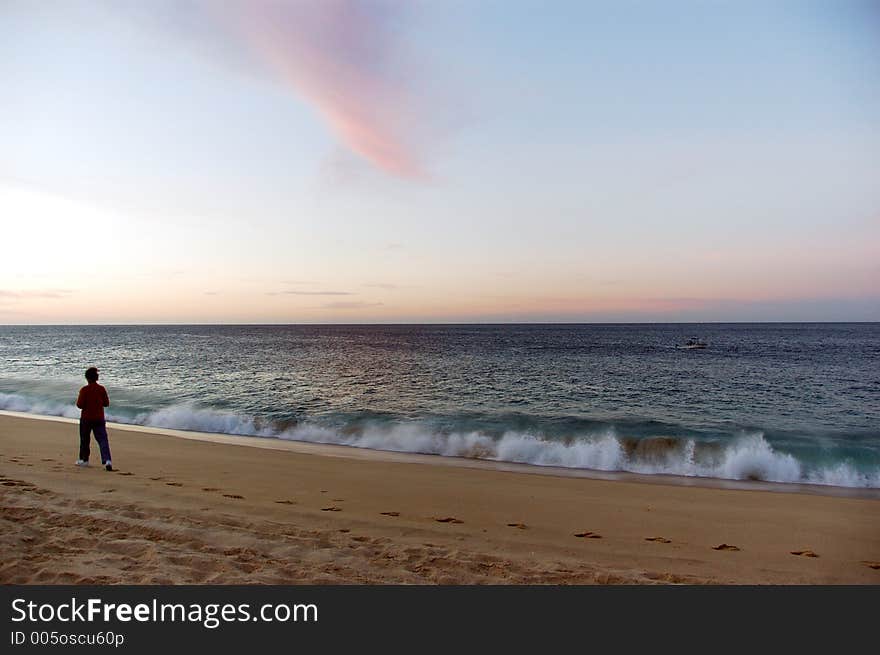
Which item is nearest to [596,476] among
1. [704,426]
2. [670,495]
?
[670,495]

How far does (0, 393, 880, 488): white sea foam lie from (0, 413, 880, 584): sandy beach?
186cm

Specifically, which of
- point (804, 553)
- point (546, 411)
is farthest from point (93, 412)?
point (546, 411)

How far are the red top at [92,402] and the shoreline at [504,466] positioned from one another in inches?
209

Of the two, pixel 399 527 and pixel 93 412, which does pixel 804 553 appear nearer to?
pixel 399 527

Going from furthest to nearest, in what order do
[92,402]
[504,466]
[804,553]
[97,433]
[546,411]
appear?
[546,411] → [504,466] → [97,433] → [92,402] → [804,553]

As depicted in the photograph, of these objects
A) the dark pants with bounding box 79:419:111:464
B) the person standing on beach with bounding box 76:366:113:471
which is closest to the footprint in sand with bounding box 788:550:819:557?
the person standing on beach with bounding box 76:366:113:471

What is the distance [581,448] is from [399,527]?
30.3 ft

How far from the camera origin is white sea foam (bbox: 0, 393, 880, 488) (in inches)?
514

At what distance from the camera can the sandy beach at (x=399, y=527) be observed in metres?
5.09

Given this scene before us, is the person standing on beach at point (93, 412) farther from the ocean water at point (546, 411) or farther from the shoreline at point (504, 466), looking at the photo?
the ocean water at point (546, 411)

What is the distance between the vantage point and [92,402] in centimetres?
1001

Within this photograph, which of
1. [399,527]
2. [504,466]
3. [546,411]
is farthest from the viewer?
[546,411]

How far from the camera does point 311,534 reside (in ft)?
20.8

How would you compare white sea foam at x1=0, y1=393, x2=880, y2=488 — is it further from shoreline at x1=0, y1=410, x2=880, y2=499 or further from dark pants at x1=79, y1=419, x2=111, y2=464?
dark pants at x1=79, y1=419, x2=111, y2=464
